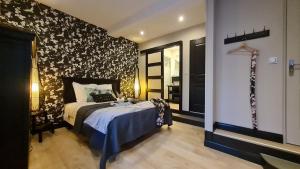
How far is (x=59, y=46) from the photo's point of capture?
334cm

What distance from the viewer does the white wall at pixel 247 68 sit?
2100mm

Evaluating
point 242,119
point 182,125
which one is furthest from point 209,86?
point 182,125

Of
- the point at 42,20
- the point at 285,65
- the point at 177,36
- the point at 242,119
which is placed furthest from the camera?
the point at 177,36

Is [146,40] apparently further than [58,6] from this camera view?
Yes

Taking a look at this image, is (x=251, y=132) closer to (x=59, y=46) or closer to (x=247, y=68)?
(x=247, y=68)

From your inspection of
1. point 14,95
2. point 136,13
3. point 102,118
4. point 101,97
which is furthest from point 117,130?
point 136,13

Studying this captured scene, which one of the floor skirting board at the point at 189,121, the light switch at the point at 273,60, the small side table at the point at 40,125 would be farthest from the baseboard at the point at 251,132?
the small side table at the point at 40,125

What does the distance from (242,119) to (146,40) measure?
385 cm

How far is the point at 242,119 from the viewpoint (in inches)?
95.0

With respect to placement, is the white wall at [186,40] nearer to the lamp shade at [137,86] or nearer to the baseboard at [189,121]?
the baseboard at [189,121]

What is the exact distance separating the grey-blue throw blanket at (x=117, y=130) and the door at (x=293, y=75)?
201 cm

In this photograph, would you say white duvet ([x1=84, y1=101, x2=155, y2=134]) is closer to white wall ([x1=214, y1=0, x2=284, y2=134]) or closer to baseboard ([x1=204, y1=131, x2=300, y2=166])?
baseboard ([x1=204, y1=131, x2=300, y2=166])

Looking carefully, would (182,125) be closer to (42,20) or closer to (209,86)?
(209,86)

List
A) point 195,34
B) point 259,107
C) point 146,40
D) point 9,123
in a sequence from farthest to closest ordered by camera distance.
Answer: point 146,40 → point 195,34 → point 259,107 → point 9,123
